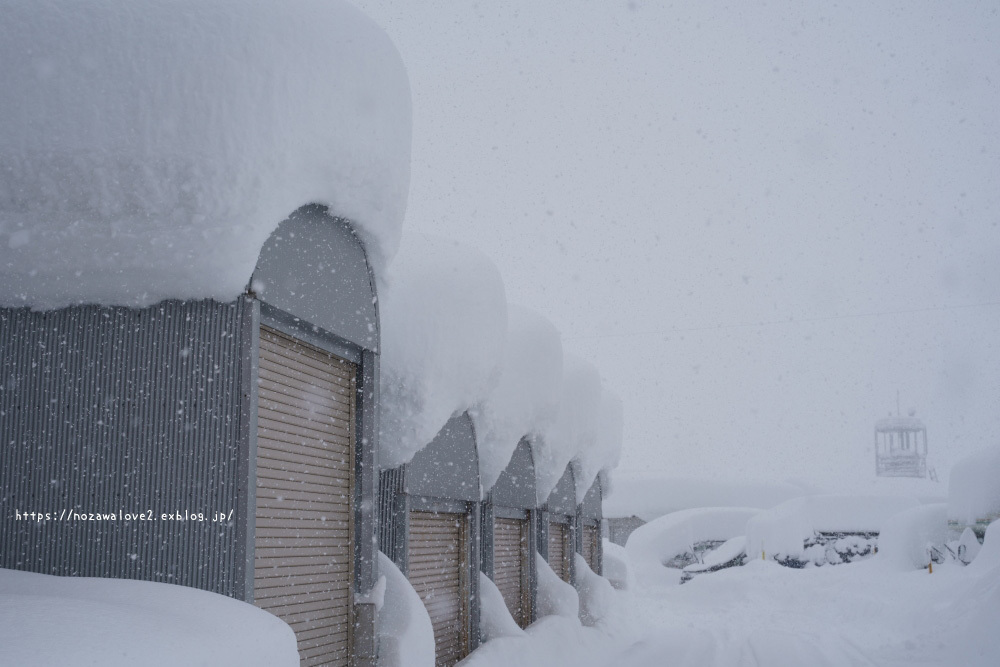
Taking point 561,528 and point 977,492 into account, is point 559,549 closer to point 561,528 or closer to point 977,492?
point 561,528

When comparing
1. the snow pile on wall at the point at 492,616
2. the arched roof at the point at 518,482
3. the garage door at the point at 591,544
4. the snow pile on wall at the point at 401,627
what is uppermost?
the arched roof at the point at 518,482

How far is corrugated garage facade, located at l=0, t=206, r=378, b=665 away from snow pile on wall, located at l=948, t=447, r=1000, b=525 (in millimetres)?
33741

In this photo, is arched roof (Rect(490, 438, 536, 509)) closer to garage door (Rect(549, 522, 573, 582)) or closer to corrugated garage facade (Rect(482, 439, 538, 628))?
corrugated garage facade (Rect(482, 439, 538, 628))

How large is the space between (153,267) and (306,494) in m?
2.88

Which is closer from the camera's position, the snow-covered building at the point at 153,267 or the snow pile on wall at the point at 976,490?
the snow-covered building at the point at 153,267

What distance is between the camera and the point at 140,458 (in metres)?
6.95

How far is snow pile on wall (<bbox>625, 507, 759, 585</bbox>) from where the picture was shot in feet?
129

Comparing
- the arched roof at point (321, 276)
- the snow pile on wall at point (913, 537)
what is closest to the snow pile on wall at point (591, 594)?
the arched roof at point (321, 276)

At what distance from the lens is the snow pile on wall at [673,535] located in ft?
129

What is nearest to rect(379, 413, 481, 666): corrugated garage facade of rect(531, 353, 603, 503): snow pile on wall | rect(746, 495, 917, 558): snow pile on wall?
rect(531, 353, 603, 503): snow pile on wall

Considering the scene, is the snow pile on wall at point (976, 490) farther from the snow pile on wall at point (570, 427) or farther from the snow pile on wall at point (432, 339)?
the snow pile on wall at point (432, 339)

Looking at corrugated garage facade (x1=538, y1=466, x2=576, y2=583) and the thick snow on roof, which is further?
corrugated garage facade (x1=538, y1=466, x2=576, y2=583)

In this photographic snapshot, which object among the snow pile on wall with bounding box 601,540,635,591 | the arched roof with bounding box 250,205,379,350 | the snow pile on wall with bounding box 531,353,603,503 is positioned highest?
the arched roof with bounding box 250,205,379,350

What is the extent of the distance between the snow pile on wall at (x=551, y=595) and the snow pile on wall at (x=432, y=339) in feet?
22.7
